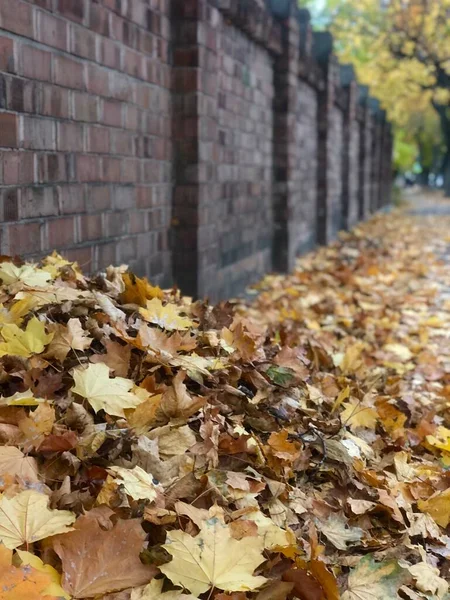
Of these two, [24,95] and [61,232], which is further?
[61,232]

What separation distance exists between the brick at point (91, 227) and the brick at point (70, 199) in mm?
76

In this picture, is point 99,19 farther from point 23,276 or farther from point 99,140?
point 23,276

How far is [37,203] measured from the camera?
361cm

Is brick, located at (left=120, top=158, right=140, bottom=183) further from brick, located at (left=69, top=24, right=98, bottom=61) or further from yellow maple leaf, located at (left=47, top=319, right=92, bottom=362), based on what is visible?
yellow maple leaf, located at (left=47, top=319, right=92, bottom=362)

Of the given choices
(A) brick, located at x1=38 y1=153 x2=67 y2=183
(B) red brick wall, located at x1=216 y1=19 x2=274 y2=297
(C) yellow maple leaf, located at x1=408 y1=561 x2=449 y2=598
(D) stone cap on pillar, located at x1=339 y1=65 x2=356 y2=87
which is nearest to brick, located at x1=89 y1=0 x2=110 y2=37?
→ (A) brick, located at x1=38 y1=153 x2=67 y2=183

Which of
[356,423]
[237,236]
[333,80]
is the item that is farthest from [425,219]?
[356,423]

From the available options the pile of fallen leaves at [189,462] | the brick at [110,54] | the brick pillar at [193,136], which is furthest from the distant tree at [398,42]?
the pile of fallen leaves at [189,462]

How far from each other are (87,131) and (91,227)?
0.53 m

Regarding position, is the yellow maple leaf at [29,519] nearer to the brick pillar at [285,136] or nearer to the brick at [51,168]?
the brick at [51,168]

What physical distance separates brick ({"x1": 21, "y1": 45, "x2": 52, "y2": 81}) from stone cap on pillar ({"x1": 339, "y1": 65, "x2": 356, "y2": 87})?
39.7 ft

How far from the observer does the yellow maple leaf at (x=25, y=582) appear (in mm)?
1468

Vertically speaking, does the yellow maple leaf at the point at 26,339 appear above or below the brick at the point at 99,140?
below

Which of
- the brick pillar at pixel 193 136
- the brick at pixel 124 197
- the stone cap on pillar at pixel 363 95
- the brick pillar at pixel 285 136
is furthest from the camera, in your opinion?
the stone cap on pillar at pixel 363 95

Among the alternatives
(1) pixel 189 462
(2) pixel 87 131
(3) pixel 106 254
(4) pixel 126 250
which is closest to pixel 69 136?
(2) pixel 87 131
